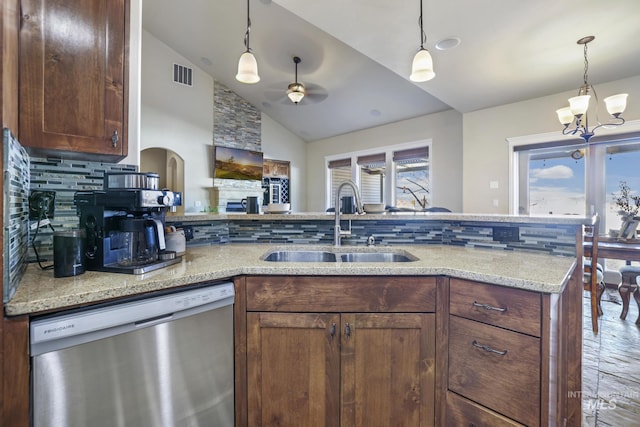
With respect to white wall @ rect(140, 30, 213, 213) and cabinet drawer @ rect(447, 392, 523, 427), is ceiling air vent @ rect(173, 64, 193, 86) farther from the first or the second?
cabinet drawer @ rect(447, 392, 523, 427)

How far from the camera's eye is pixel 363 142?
655 cm

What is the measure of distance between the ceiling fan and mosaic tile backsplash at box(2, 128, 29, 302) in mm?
3500

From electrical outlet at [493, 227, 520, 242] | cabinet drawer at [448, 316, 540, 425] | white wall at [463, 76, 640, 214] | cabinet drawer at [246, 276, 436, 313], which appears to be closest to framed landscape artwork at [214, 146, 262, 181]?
white wall at [463, 76, 640, 214]

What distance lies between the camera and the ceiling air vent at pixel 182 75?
5.86 metres

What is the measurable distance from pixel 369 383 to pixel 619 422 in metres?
1.50

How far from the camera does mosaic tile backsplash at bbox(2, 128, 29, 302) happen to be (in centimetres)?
82

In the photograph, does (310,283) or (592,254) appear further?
(592,254)

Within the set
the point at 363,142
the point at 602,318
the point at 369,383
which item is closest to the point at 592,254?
the point at 602,318

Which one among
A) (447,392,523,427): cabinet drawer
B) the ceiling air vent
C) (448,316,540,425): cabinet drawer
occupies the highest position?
the ceiling air vent

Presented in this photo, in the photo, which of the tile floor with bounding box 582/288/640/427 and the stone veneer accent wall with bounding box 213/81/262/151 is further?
the stone veneer accent wall with bounding box 213/81/262/151

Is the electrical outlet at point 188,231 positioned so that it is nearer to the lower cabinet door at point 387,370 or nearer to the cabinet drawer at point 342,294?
the cabinet drawer at point 342,294

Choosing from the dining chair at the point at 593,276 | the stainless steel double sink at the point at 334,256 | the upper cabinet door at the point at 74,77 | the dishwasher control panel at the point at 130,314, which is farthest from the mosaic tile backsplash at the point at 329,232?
the dining chair at the point at 593,276

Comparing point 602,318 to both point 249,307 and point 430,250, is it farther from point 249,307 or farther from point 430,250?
point 249,307

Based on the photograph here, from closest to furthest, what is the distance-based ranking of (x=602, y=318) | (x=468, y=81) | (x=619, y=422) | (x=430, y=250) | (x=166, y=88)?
(x=619, y=422), (x=430, y=250), (x=602, y=318), (x=468, y=81), (x=166, y=88)
